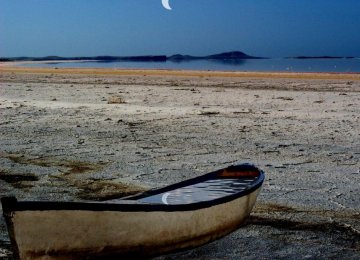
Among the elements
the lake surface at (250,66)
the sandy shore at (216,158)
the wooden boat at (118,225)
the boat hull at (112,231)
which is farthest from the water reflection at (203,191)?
the lake surface at (250,66)

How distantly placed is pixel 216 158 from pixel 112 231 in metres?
4.58

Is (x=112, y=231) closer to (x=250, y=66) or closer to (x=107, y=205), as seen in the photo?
(x=107, y=205)

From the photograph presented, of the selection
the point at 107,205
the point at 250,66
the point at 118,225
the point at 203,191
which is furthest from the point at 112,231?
the point at 250,66

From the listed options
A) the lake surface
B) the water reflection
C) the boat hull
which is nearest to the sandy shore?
the boat hull

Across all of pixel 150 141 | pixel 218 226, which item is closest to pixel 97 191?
pixel 218 226

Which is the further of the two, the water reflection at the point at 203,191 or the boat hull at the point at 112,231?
the water reflection at the point at 203,191

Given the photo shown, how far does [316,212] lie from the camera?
5445 mm

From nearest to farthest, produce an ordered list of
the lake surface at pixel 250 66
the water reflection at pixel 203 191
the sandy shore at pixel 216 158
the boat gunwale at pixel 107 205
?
the boat gunwale at pixel 107 205, the sandy shore at pixel 216 158, the water reflection at pixel 203 191, the lake surface at pixel 250 66

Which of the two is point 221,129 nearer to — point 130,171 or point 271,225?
point 130,171

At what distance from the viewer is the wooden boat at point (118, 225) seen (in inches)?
136

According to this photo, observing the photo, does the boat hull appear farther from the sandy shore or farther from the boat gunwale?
the sandy shore

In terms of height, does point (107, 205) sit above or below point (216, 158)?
above

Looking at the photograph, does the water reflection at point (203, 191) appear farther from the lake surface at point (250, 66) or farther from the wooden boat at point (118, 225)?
the lake surface at point (250, 66)

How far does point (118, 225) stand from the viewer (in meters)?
3.79
